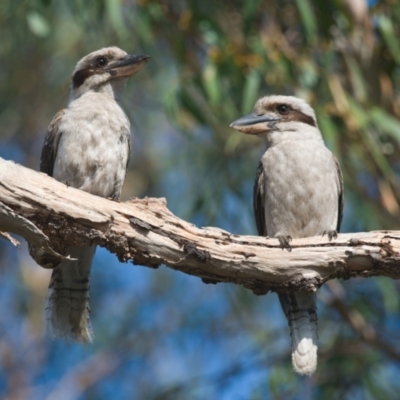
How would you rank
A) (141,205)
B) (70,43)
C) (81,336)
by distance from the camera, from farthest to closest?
(70,43)
(81,336)
(141,205)

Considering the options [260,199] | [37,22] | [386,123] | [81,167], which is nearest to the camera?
[81,167]

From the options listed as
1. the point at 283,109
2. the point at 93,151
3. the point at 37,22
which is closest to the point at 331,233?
the point at 283,109

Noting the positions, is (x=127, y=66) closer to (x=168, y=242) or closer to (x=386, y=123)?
(x=168, y=242)

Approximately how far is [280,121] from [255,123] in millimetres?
188

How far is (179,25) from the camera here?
23.5ft

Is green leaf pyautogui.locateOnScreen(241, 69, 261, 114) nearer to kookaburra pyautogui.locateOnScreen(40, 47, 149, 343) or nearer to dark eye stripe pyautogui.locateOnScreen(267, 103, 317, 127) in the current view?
dark eye stripe pyautogui.locateOnScreen(267, 103, 317, 127)

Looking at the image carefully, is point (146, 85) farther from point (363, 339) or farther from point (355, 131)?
point (363, 339)

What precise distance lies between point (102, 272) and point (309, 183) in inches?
199

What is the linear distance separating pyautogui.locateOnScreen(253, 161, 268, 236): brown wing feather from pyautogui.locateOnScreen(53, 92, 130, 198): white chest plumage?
34.3 inches

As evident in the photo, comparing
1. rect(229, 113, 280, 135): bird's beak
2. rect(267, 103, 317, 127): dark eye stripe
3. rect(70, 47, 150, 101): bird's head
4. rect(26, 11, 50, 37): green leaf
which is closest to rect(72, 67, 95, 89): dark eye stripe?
rect(70, 47, 150, 101): bird's head

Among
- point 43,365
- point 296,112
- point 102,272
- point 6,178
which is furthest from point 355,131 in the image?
point 43,365

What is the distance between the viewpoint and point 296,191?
5586mm

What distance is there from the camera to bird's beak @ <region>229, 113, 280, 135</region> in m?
5.88

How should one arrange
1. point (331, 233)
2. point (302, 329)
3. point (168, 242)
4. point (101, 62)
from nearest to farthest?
point (168, 242) < point (331, 233) < point (302, 329) < point (101, 62)
